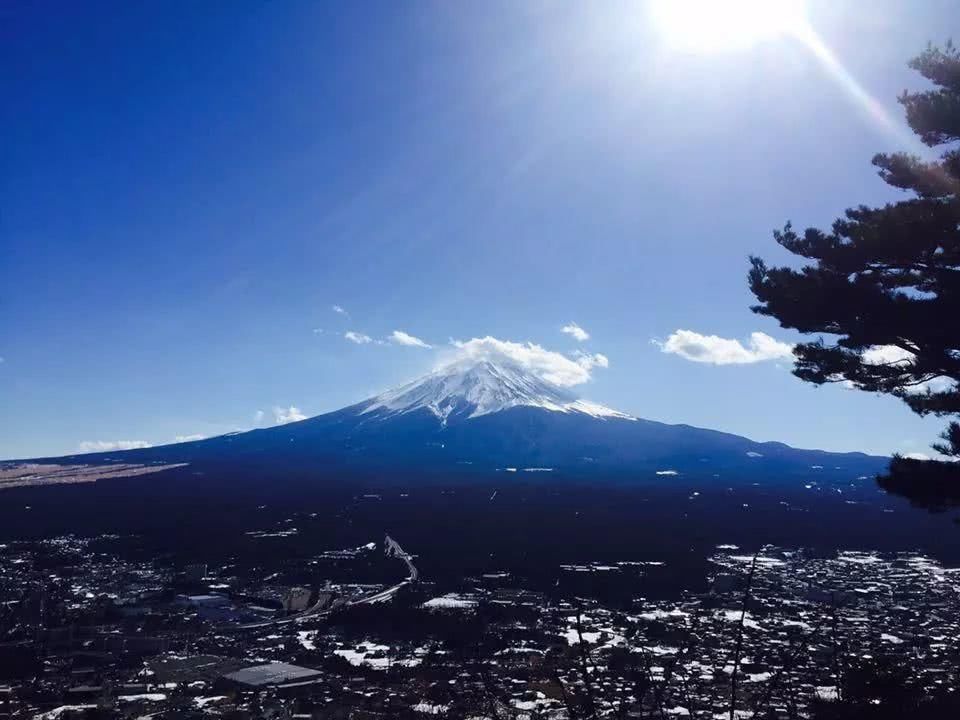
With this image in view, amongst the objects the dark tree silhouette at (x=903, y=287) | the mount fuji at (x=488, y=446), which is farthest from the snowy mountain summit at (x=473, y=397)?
the dark tree silhouette at (x=903, y=287)

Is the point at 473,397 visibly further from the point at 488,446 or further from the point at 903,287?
the point at 903,287

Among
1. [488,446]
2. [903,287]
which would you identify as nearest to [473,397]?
[488,446]

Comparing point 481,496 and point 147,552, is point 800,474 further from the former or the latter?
point 147,552

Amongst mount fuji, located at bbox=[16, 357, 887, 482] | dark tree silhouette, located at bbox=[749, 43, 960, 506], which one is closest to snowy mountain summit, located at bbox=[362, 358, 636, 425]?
mount fuji, located at bbox=[16, 357, 887, 482]

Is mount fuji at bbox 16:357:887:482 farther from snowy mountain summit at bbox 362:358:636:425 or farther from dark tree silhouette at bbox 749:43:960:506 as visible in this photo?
dark tree silhouette at bbox 749:43:960:506

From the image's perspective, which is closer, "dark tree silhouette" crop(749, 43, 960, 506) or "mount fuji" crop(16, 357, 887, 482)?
"dark tree silhouette" crop(749, 43, 960, 506)

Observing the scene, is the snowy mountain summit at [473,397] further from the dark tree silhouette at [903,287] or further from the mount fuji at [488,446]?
the dark tree silhouette at [903,287]
